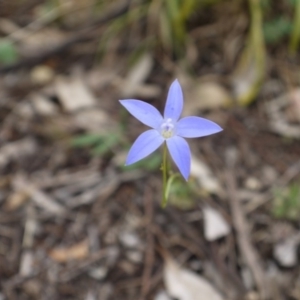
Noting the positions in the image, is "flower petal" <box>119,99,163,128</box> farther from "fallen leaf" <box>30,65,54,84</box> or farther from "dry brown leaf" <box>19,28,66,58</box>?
"dry brown leaf" <box>19,28,66,58</box>

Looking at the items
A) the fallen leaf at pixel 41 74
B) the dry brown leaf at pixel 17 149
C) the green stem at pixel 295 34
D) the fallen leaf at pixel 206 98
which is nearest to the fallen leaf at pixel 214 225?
the fallen leaf at pixel 206 98

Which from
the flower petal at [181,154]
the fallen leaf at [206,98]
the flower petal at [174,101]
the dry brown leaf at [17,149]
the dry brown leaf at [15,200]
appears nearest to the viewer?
the flower petal at [181,154]

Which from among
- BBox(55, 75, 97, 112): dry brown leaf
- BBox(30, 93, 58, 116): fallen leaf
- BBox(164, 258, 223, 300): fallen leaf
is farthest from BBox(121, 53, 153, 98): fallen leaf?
BBox(164, 258, 223, 300): fallen leaf

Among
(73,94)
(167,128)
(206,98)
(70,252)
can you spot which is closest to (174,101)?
(167,128)

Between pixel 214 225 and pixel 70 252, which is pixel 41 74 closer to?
pixel 70 252

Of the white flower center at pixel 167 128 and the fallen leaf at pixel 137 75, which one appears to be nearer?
the white flower center at pixel 167 128

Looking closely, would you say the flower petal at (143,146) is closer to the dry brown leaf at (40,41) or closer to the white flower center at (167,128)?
the white flower center at (167,128)

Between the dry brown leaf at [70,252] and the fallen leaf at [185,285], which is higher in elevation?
the dry brown leaf at [70,252]
